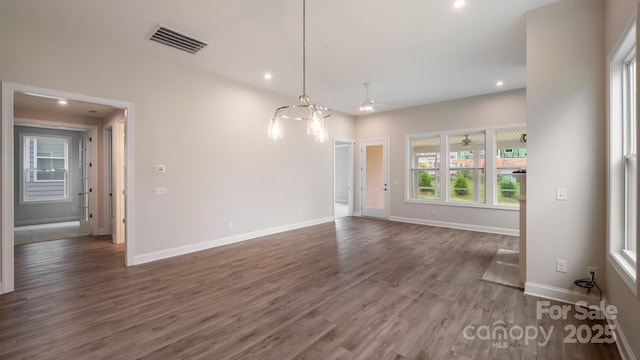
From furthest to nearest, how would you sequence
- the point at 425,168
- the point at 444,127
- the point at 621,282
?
1. the point at 425,168
2. the point at 444,127
3. the point at 621,282

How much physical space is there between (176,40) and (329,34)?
80.4 inches

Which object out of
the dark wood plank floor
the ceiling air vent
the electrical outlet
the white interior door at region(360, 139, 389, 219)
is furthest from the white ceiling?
the dark wood plank floor

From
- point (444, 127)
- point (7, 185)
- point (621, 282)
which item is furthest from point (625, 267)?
point (7, 185)

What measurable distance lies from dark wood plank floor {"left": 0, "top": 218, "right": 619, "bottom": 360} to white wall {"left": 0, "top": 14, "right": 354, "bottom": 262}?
70cm

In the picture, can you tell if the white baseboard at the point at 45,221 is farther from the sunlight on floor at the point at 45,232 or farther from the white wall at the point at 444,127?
the white wall at the point at 444,127

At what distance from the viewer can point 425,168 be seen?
284 inches

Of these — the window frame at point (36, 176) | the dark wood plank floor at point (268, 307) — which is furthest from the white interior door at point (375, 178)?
the window frame at point (36, 176)

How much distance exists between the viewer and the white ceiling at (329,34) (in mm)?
2900

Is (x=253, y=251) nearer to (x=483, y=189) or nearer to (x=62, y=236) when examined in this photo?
(x=62, y=236)

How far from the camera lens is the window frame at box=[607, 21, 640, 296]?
2242 millimetres

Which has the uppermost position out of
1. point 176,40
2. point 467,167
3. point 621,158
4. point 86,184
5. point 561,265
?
point 176,40

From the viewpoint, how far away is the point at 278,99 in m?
6.09

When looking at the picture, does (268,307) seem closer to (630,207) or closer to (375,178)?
(630,207)

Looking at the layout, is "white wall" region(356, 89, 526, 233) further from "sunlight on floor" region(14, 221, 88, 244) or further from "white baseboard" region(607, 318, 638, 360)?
"sunlight on floor" region(14, 221, 88, 244)
